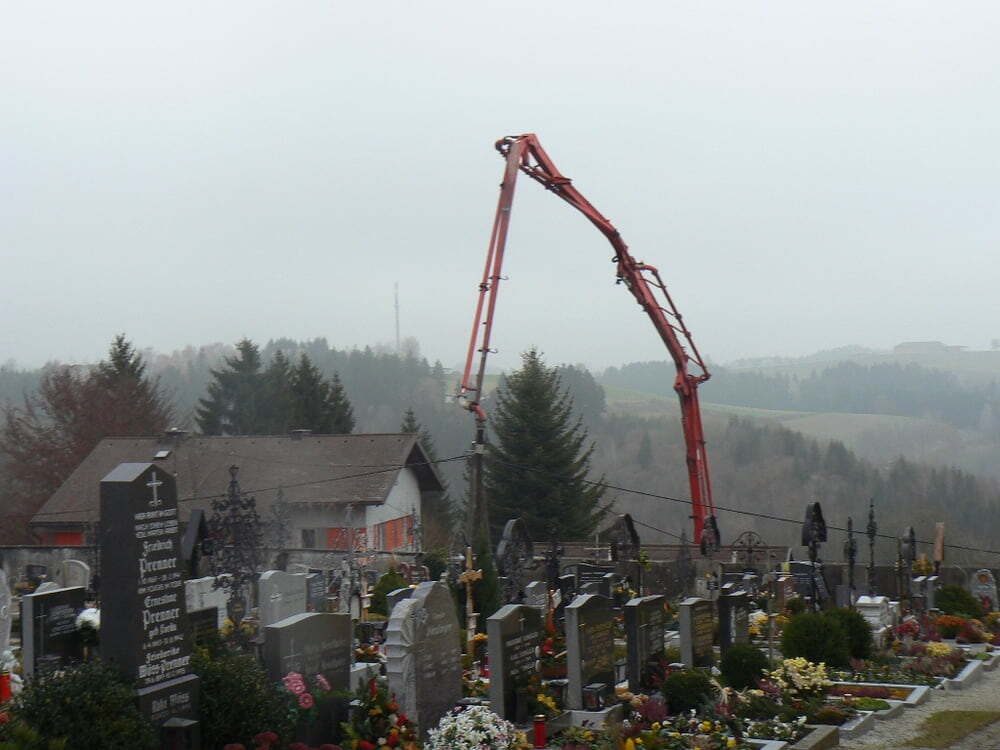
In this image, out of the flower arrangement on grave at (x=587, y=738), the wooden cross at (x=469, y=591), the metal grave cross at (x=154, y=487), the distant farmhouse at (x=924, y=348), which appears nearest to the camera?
the metal grave cross at (x=154, y=487)

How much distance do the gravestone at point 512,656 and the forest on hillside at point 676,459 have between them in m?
34.6

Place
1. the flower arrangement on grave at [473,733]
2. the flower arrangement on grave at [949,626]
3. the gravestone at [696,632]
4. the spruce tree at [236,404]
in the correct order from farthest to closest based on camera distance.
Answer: the spruce tree at [236,404], the flower arrangement on grave at [949,626], the gravestone at [696,632], the flower arrangement on grave at [473,733]

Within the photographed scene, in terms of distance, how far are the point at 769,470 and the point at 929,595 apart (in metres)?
53.0

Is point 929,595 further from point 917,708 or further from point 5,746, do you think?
point 5,746

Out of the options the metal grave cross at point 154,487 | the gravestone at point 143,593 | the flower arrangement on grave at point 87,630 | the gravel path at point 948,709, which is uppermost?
the metal grave cross at point 154,487

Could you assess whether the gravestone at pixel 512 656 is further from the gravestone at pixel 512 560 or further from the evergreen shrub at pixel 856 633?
the gravestone at pixel 512 560

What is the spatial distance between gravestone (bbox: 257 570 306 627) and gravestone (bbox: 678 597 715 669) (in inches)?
240

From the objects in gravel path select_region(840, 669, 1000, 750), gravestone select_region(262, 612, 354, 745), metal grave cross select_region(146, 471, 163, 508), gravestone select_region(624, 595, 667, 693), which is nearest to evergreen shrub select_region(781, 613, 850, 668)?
gravel path select_region(840, 669, 1000, 750)

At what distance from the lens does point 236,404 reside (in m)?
59.2

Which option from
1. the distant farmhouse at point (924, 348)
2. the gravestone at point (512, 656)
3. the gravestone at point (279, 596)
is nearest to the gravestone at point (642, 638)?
the gravestone at point (512, 656)

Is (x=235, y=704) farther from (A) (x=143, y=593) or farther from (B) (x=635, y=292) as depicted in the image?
(B) (x=635, y=292)

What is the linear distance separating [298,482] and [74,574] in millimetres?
16945

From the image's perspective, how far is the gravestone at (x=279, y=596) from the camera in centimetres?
1750

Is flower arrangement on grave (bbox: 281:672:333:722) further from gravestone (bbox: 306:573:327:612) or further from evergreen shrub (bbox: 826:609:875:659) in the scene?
evergreen shrub (bbox: 826:609:875:659)
